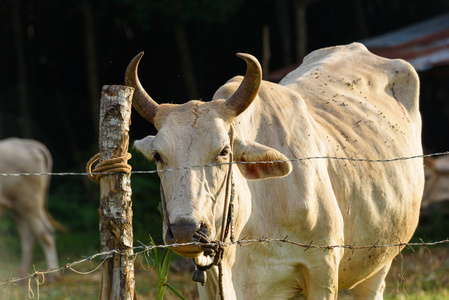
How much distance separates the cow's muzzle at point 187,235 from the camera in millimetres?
3055

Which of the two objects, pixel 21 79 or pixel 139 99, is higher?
pixel 21 79

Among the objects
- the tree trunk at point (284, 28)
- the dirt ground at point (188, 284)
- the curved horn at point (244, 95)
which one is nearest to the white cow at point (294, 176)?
the curved horn at point (244, 95)

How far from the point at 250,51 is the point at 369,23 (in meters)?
3.22

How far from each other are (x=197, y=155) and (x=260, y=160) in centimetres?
37

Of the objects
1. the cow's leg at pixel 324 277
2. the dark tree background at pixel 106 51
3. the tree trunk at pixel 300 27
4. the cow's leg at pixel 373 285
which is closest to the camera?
the cow's leg at pixel 324 277

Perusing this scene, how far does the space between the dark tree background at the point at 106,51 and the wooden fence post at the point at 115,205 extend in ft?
34.3

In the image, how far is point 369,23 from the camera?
16.3 m

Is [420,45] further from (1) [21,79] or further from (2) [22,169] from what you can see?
(1) [21,79]

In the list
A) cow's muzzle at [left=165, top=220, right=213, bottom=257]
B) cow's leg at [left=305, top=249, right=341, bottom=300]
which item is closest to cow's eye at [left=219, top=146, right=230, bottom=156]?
cow's muzzle at [left=165, top=220, right=213, bottom=257]

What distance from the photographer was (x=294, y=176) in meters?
3.92

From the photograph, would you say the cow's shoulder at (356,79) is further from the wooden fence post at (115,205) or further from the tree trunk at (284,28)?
the tree trunk at (284,28)

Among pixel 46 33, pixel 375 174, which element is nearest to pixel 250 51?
pixel 46 33

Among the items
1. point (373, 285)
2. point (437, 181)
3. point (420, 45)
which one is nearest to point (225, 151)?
point (373, 285)

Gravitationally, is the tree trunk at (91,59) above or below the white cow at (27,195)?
above
